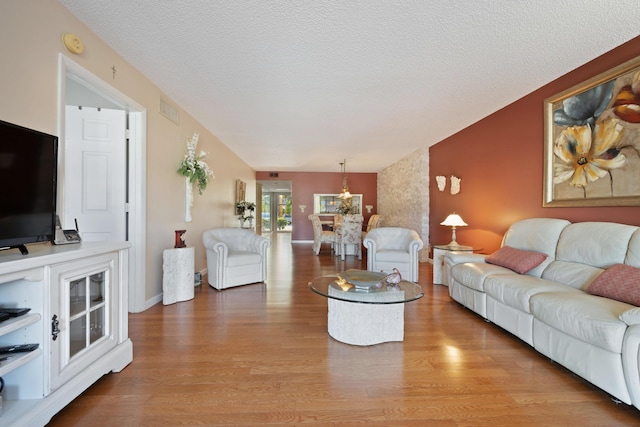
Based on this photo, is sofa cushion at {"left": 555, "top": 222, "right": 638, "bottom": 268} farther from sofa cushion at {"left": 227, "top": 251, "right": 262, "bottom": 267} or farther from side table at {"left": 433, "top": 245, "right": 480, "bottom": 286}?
sofa cushion at {"left": 227, "top": 251, "right": 262, "bottom": 267}

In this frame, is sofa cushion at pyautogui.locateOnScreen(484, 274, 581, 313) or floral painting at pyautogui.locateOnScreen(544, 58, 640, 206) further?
floral painting at pyautogui.locateOnScreen(544, 58, 640, 206)

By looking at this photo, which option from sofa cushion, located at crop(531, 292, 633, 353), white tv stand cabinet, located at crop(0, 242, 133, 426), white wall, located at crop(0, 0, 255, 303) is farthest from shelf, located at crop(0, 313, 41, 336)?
sofa cushion, located at crop(531, 292, 633, 353)

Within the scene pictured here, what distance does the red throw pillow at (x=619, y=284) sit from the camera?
6.05 feet

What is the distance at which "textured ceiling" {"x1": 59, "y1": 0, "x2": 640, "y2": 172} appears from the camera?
2.02 metres

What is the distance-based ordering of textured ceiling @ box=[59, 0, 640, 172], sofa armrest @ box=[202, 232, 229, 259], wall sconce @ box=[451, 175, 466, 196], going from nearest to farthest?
textured ceiling @ box=[59, 0, 640, 172], sofa armrest @ box=[202, 232, 229, 259], wall sconce @ box=[451, 175, 466, 196]

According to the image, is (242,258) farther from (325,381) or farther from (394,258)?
(325,381)

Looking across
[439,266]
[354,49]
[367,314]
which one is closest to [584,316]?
[367,314]

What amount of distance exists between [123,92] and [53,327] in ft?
7.42

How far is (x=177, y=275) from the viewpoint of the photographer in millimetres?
3369

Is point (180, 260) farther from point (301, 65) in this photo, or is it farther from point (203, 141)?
point (301, 65)

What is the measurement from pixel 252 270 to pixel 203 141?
240 cm

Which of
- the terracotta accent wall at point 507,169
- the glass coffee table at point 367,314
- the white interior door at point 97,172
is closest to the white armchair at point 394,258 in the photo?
the terracotta accent wall at point 507,169

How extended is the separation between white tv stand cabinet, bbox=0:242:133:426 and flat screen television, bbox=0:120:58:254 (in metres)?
0.12

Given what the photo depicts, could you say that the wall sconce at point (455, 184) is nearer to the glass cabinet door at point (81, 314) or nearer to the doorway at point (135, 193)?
the doorway at point (135, 193)
